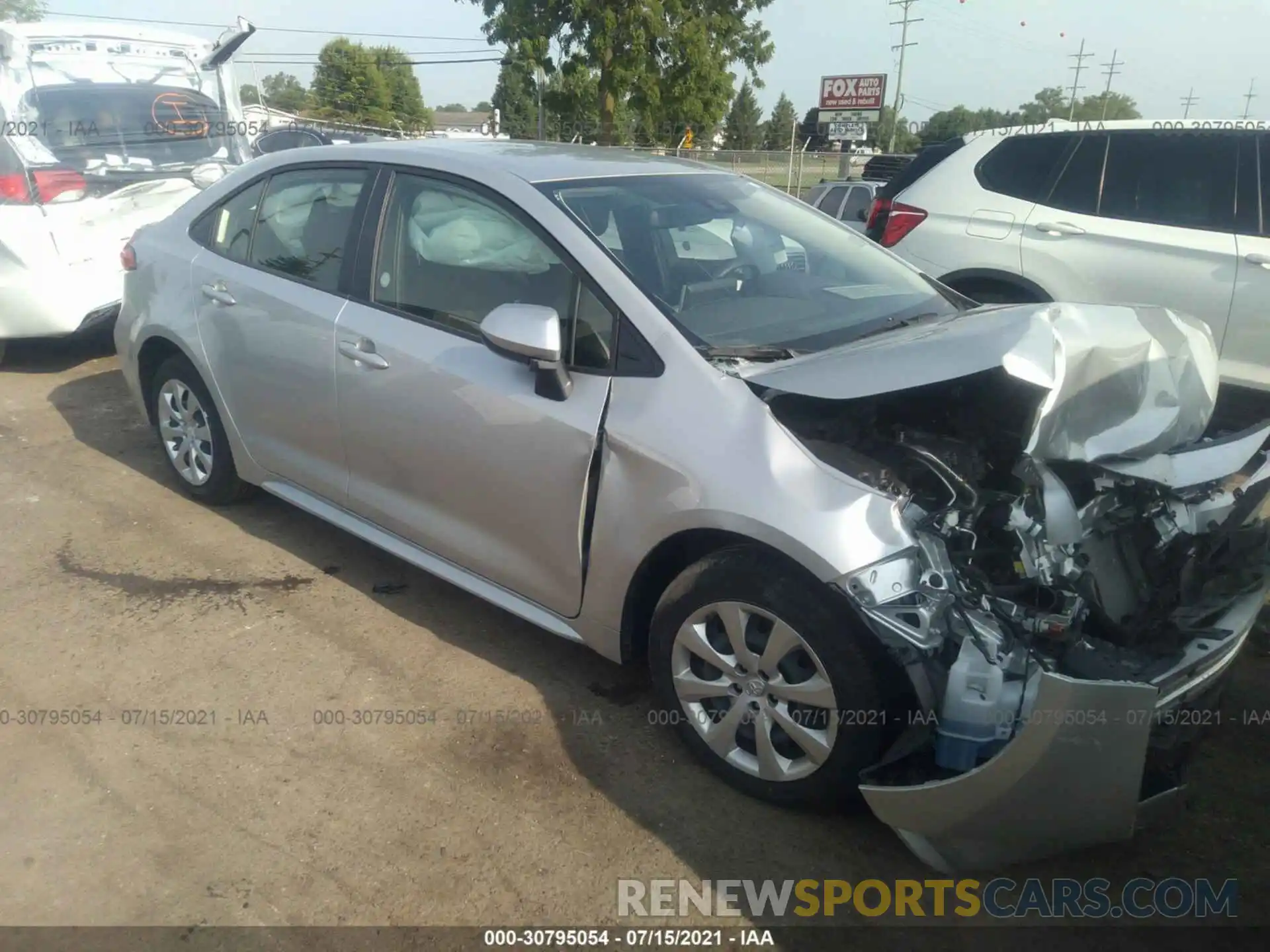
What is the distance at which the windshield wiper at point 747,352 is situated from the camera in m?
2.80

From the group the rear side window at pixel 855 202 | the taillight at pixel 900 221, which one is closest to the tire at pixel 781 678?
the taillight at pixel 900 221

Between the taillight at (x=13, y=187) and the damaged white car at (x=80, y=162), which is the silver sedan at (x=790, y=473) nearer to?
the damaged white car at (x=80, y=162)

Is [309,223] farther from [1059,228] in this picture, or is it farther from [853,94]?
[853,94]

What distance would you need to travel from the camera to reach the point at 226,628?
368 cm

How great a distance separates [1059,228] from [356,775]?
4749mm

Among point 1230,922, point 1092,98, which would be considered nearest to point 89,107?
point 1230,922

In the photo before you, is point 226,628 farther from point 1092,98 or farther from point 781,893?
point 1092,98

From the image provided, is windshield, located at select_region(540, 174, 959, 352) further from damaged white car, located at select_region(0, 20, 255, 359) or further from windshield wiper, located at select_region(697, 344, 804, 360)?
damaged white car, located at select_region(0, 20, 255, 359)

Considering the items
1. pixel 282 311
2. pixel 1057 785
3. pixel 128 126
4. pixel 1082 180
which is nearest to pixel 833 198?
pixel 1082 180

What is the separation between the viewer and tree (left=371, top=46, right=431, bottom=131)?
211 feet

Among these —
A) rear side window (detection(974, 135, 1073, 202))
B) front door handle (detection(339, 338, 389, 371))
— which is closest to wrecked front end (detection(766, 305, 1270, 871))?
front door handle (detection(339, 338, 389, 371))

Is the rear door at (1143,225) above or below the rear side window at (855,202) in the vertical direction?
above

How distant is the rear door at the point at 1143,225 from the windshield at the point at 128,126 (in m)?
6.29

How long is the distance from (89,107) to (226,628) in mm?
5176
